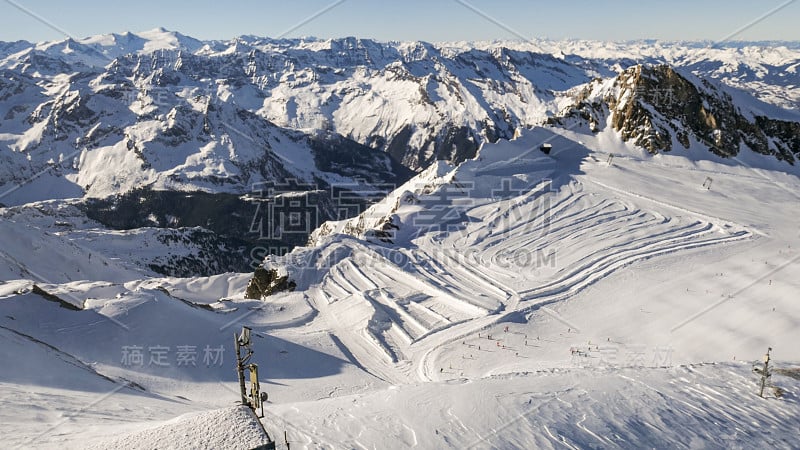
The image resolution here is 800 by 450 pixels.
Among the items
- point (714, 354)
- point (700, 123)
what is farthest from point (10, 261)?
point (700, 123)

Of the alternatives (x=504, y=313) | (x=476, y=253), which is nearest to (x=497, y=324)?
(x=504, y=313)

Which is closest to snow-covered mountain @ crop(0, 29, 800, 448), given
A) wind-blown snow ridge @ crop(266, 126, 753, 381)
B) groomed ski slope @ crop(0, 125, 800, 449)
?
groomed ski slope @ crop(0, 125, 800, 449)

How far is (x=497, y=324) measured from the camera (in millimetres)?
34688

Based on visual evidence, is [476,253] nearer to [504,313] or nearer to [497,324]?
[504,313]

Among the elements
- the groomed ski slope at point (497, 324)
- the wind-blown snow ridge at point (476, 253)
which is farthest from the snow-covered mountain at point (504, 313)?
the wind-blown snow ridge at point (476, 253)

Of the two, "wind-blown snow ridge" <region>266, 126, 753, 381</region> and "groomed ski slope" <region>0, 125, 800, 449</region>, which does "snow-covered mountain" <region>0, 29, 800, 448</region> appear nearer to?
"groomed ski slope" <region>0, 125, 800, 449</region>

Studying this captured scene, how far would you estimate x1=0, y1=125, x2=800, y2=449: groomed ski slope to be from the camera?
16016mm

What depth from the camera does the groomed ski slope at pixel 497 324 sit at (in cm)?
1602

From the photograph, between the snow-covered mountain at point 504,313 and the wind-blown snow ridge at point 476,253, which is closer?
the snow-covered mountain at point 504,313

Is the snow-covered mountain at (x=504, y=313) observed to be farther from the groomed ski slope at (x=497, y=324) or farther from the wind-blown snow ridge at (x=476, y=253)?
the wind-blown snow ridge at (x=476, y=253)

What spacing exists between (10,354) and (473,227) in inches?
1626

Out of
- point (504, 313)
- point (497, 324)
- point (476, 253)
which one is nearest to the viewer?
point (497, 324)

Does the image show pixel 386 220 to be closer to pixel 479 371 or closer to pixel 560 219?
pixel 560 219

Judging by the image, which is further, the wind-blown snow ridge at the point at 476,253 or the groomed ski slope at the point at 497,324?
the wind-blown snow ridge at the point at 476,253
